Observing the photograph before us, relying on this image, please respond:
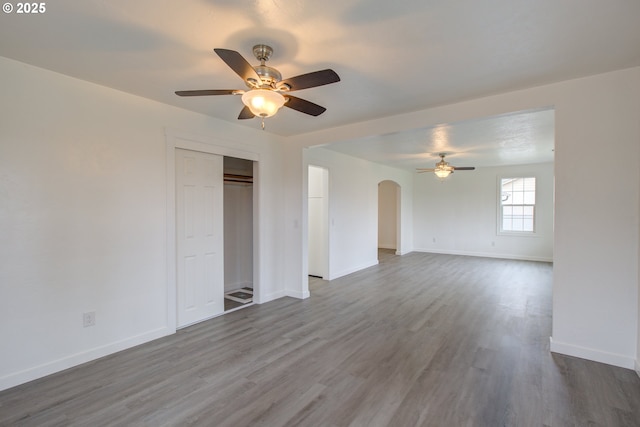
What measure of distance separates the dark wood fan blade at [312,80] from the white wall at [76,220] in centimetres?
197

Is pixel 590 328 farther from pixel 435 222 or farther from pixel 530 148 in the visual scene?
pixel 435 222

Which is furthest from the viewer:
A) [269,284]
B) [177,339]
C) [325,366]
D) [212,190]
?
[269,284]

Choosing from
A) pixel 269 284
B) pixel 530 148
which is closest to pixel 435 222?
pixel 530 148

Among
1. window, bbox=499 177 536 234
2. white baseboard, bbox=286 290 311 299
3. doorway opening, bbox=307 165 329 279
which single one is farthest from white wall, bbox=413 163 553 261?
white baseboard, bbox=286 290 311 299

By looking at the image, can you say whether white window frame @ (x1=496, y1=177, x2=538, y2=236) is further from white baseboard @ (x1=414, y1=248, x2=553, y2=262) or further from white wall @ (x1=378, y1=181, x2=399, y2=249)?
white wall @ (x1=378, y1=181, x2=399, y2=249)

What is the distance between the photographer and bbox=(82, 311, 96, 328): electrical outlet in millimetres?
2705

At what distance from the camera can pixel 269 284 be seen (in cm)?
459

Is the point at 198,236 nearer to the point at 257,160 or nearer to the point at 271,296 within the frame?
the point at 257,160

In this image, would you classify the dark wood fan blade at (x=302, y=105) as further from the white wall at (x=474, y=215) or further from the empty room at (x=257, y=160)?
the white wall at (x=474, y=215)

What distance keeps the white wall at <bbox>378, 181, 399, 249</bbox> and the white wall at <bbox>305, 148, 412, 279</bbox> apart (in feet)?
6.78

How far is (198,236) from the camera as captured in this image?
3.71m

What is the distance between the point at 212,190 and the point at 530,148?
581cm

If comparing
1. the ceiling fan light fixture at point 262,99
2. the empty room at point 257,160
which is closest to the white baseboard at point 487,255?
the empty room at point 257,160

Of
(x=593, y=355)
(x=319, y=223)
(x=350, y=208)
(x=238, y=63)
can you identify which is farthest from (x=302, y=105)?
(x=350, y=208)
